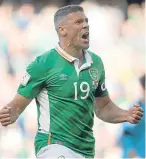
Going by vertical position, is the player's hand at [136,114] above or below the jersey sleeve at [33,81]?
below

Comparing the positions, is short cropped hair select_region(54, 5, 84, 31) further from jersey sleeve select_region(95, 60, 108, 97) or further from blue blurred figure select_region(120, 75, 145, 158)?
blue blurred figure select_region(120, 75, 145, 158)

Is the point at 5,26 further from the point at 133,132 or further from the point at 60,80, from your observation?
the point at 60,80

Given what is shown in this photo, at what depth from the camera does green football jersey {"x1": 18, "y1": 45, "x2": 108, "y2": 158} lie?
13.0 ft

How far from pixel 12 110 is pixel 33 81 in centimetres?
21

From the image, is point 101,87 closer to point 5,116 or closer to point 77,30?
point 77,30

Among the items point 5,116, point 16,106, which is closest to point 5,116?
point 5,116

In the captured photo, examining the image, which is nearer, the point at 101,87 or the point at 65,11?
the point at 65,11

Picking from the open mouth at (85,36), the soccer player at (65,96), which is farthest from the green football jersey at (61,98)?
the open mouth at (85,36)

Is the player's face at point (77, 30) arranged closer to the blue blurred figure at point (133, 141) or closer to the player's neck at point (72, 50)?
the player's neck at point (72, 50)

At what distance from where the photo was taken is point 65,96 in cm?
399

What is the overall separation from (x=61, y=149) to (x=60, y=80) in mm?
381

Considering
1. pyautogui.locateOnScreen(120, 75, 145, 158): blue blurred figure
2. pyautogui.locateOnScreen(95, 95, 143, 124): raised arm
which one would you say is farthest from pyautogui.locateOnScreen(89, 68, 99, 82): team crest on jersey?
pyautogui.locateOnScreen(120, 75, 145, 158): blue blurred figure

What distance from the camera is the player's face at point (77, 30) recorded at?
4082 mm

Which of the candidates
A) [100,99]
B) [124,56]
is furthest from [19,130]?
[100,99]
